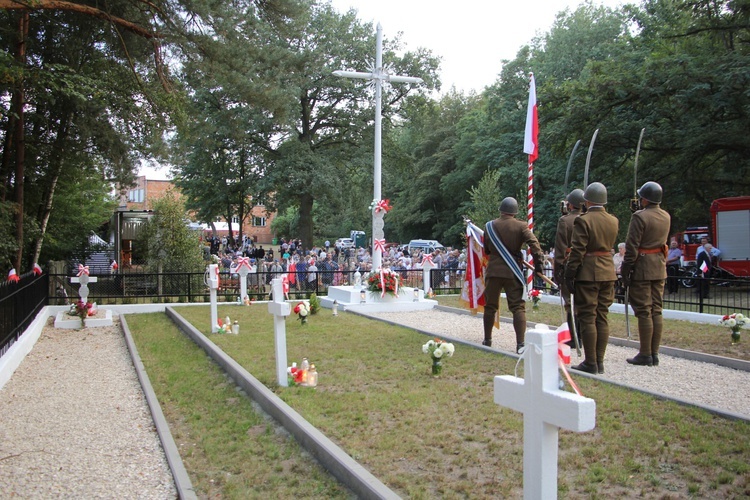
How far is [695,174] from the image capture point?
26266mm

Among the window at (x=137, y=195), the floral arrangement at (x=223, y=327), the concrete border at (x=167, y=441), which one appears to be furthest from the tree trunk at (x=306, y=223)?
the window at (x=137, y=195)

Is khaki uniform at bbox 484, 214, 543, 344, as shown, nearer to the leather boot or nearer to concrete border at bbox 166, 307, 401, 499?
the leather boot

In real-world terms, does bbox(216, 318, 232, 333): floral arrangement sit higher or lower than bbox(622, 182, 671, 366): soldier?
lower

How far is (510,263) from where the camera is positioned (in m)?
9.23

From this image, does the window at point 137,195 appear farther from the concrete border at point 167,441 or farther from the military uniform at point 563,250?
the military uniform at point 563,250

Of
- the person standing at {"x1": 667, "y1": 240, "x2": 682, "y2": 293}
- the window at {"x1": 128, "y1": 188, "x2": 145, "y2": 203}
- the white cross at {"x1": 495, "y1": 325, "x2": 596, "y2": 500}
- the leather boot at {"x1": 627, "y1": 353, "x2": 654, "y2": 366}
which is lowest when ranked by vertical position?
the leather boot at {"x1": 627, "y1": 353, "x2": 654, "y2": 366}

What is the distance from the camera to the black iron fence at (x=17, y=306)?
975 cm

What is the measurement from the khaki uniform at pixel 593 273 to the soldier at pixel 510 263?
5.02 ft

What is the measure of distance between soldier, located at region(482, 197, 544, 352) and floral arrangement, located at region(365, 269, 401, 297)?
22.1 ft

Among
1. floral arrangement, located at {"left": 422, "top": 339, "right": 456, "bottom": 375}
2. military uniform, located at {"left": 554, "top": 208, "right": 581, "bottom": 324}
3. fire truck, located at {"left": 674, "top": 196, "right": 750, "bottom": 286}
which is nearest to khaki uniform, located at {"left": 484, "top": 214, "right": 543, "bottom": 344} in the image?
military uniform, located at {"left": 554, "top": 208, "right": 581, "bottom": 324}

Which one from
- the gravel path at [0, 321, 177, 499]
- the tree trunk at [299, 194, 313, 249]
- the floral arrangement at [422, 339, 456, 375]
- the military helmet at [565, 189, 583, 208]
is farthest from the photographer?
the tree trunk at [299, 194, 313, 249]

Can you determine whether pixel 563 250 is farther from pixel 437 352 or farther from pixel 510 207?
pixel 437 352

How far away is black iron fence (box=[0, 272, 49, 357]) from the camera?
9.75 meters

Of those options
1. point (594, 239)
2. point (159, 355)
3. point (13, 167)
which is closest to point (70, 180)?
point (13, 167)
